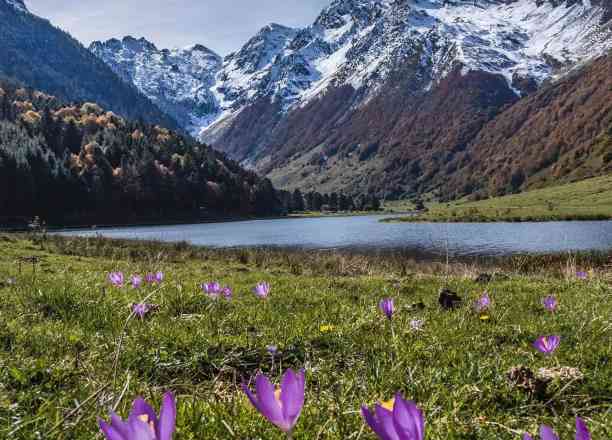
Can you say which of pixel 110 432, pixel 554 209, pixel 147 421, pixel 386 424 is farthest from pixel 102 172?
pixel 386 424

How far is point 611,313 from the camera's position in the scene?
236 inches

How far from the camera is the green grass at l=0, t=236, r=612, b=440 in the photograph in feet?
8.02

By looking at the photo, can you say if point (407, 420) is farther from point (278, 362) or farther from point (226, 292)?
point (226, 292)

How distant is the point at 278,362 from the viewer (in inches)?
165

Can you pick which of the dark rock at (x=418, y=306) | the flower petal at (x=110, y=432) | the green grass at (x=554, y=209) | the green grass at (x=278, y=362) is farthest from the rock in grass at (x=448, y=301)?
the green grass at (x=554, y=209)

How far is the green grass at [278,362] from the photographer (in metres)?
2.45

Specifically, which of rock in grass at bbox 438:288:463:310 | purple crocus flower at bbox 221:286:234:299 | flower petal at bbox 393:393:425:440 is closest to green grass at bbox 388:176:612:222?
rock in grass at bbox 438:288:463:310

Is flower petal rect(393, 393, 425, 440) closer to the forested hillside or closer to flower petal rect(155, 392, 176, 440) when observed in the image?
flower petal rect(155, 392, 176, 440)

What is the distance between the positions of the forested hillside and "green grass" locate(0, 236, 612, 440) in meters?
122

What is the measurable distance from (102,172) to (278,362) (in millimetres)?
141909

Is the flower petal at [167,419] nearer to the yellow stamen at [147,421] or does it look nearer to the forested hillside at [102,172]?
the yellow stamen at [147,421]

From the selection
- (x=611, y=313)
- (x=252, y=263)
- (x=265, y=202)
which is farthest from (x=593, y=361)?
(x=265, y=202)

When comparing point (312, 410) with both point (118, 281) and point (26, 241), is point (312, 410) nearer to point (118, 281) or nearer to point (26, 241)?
point (118, 281)

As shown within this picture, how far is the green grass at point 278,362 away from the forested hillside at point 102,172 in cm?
12158
